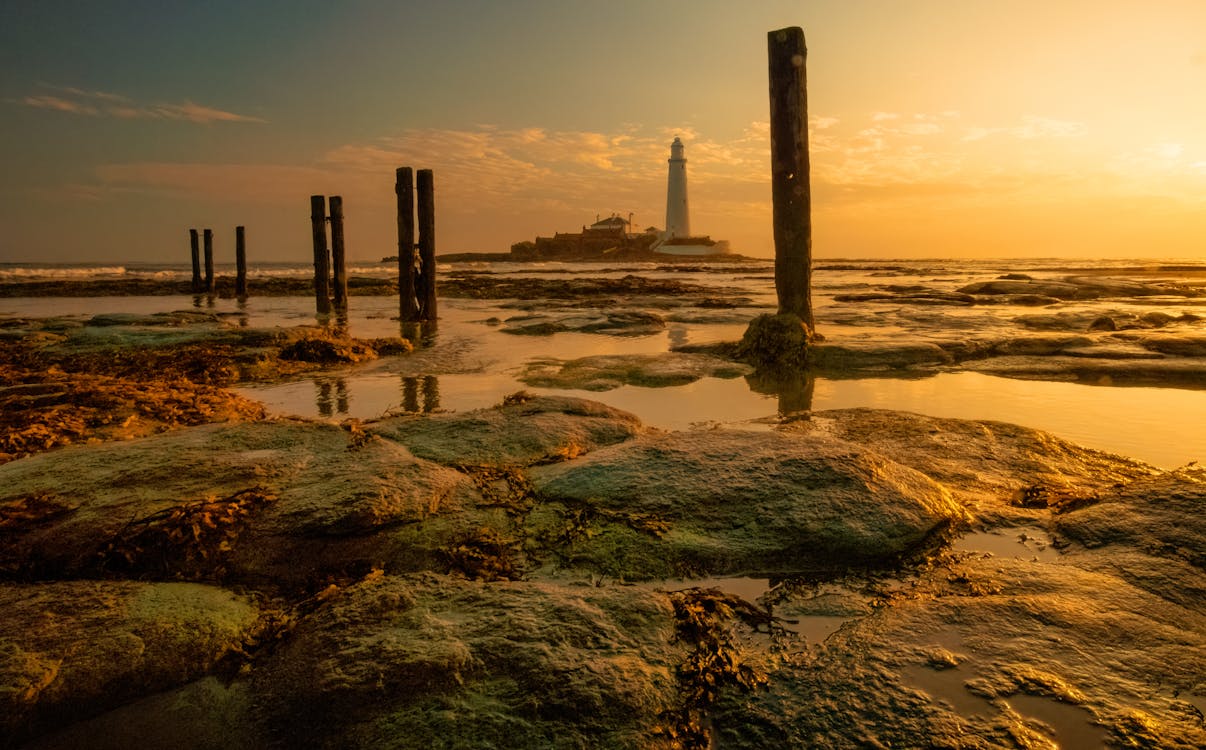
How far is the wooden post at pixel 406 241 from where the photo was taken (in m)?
12.7

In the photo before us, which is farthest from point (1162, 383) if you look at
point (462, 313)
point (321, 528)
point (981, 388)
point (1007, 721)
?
point (462, 313)

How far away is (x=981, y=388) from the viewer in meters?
6.20

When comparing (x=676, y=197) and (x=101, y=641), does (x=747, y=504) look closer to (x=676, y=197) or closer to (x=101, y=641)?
(x=101, y=641)

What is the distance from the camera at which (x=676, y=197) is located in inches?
3194

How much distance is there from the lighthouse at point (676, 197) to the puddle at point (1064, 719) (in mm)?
82747

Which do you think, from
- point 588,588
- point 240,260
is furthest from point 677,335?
point 240,260

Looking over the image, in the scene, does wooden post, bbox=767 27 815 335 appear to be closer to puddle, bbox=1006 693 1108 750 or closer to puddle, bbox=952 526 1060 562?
puddle, bbox=952 526 1060 562

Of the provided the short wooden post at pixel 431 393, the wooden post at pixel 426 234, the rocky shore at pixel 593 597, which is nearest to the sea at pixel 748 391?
the short wooden post at pixel 431 393

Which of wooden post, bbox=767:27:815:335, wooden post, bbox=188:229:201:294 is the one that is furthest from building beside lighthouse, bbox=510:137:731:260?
wooden post, bbox=767:27:815:335

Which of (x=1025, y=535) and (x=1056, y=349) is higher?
(x=1056, y=349)

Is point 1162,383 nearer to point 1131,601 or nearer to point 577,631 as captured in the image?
point 1131,601

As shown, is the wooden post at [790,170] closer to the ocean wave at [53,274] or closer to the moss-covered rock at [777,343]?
the moss-covered rock at [777,343]

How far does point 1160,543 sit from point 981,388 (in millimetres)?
4070

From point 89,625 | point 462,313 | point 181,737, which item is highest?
point 462,313
